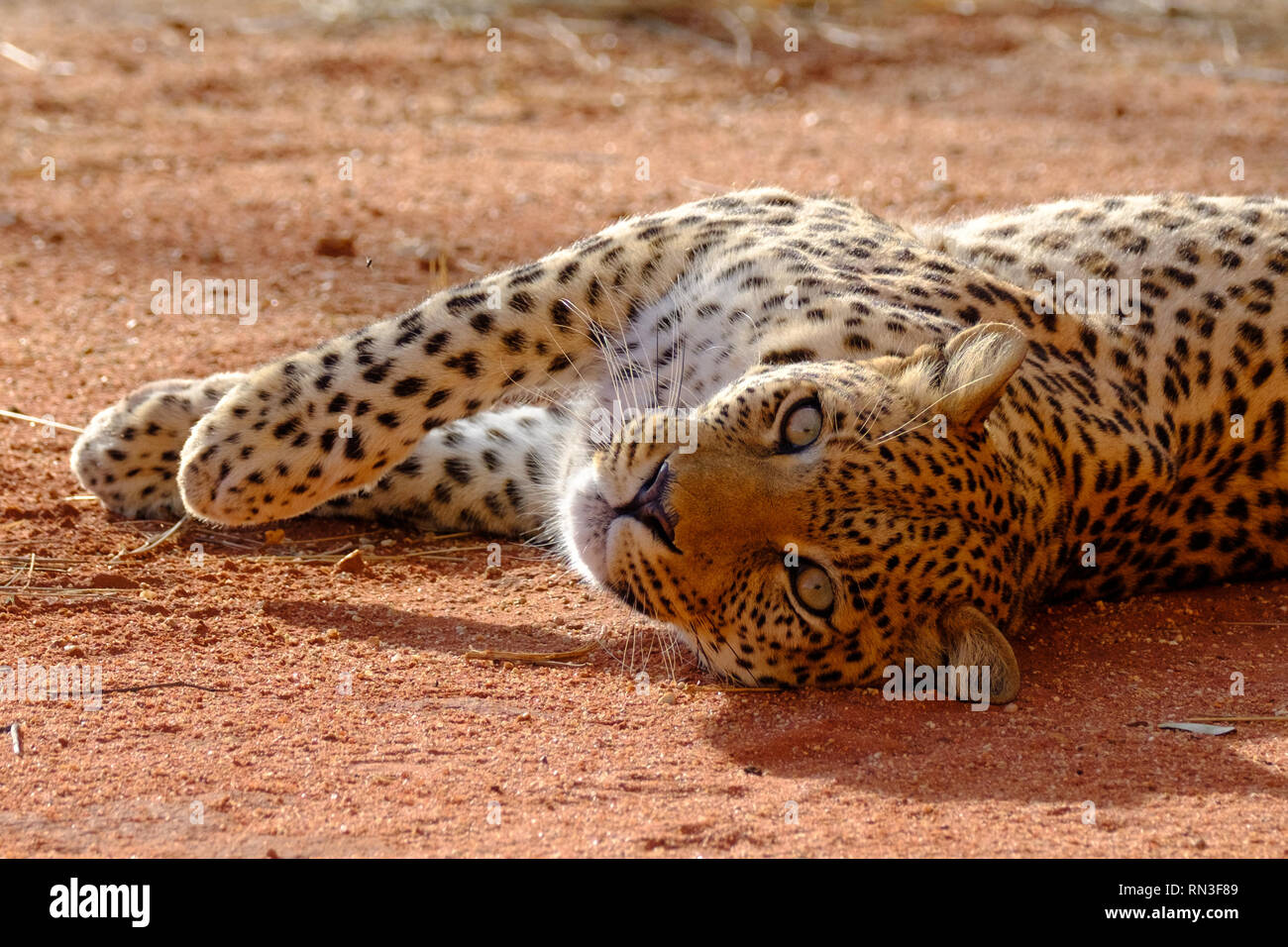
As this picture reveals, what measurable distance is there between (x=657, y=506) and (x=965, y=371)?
2.95ft

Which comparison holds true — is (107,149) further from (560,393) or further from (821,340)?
(821,340)

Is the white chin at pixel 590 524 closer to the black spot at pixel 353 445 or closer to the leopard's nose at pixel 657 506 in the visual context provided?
the leopard's nose at pixel 657 506

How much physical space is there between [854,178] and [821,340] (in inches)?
211

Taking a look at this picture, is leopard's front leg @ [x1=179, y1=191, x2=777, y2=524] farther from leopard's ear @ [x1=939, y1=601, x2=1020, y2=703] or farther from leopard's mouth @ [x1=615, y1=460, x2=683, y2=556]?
leopard's ear @ [x1=939, y1=601, x2=1020, y2=703]

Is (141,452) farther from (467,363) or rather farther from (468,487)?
(467,363)

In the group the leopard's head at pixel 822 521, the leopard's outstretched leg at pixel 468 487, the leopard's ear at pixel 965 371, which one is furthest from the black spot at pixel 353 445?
the leopard's ear at pixel 965 371

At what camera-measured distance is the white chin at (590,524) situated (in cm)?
427

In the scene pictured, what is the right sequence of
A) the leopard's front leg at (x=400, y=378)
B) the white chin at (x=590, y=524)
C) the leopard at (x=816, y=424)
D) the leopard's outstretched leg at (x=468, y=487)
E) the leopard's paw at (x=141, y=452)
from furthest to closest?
the leopard's outstretched leg at (x=468, y=487), the leopard's paw at (x=141, y=452), the leopard's front leg at (x=400, y=378), the white chin at (x=590, y=524), the leopard at (x=816, y=424)

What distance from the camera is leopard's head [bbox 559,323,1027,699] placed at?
4035 mm

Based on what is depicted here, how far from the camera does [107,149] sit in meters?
10.0

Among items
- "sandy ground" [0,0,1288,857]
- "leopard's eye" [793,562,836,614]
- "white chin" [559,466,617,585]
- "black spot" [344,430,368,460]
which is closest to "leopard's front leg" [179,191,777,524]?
"black spot" [344,430,368,460]

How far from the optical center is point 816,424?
4.15 m

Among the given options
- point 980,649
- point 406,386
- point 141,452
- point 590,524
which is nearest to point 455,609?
point 406,386

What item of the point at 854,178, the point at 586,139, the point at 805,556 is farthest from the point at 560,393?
the point at 586,139
